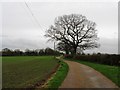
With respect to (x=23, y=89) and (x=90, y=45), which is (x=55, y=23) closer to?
(x=90, y=45)

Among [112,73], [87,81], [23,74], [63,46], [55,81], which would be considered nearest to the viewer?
[87,81]

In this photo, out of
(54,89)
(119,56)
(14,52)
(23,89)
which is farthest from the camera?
(14,52)

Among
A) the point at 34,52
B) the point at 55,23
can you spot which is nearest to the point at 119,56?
the point at 55,23

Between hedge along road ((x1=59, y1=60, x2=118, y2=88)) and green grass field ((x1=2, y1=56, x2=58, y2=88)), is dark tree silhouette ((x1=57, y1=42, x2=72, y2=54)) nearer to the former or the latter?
green grass field ((x1=2, y1=56, x2=58, y2=88))

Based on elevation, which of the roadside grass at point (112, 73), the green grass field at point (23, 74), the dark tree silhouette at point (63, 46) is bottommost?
the green grass field at point (23, 74)

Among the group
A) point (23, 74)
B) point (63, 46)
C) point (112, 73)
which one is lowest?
point (23, 74)

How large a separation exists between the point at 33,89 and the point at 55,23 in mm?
69222

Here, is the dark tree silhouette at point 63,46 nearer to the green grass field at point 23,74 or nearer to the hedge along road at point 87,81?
the green grass field at point 23,74

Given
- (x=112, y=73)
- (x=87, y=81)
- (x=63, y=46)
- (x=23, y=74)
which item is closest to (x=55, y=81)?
(x=87, y=81)

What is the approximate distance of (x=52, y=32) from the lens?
82.2 meters

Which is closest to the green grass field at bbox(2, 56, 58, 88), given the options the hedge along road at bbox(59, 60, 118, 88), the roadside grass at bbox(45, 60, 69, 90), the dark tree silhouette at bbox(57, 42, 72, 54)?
the roadside grass at bbox(45, 60, 69, 90)

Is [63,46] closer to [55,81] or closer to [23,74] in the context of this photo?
[23,74]

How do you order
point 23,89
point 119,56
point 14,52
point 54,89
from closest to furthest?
point 54,89 → point 23,89 → point 119,56 → point 14,52

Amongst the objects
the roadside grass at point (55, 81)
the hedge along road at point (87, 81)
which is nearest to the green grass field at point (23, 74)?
the roadside grass at point (55, 81)
